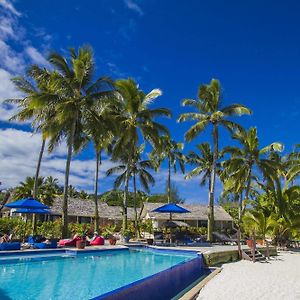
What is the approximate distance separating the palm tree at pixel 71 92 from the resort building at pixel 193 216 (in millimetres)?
23841

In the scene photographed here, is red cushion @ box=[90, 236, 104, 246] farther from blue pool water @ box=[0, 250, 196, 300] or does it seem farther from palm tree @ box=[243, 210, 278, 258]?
palm tree @ box=[243, 210, 278, 258]

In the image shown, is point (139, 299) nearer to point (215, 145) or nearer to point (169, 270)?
point (169, 270)

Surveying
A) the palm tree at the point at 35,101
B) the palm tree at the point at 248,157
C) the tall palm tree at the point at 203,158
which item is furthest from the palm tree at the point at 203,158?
the palm tree at the point at 35,101

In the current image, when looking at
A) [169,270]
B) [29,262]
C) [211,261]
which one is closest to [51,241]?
[29,262]

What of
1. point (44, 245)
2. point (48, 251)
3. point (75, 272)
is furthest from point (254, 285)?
point (44, 245)

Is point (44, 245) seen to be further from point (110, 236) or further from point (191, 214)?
point (191, 214)

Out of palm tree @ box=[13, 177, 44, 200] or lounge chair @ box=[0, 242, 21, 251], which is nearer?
lounge chair @ box=[0, 242, 21, 251]

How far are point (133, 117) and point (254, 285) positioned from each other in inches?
639

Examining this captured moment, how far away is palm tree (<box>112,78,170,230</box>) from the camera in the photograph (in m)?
24.1

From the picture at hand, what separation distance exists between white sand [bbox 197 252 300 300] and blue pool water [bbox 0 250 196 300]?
2439 mm

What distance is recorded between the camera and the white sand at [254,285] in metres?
8.36

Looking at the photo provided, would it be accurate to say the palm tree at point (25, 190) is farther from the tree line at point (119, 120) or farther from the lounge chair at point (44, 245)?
the lounge chair at point (44, 245)

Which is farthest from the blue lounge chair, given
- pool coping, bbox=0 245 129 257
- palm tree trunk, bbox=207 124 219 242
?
palm tree trunk, bbox=207 124 219 242

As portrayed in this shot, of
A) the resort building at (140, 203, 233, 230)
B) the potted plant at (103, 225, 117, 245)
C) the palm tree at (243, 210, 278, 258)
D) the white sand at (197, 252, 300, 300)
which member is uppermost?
the resort building at (140, 203, 233, 230)
